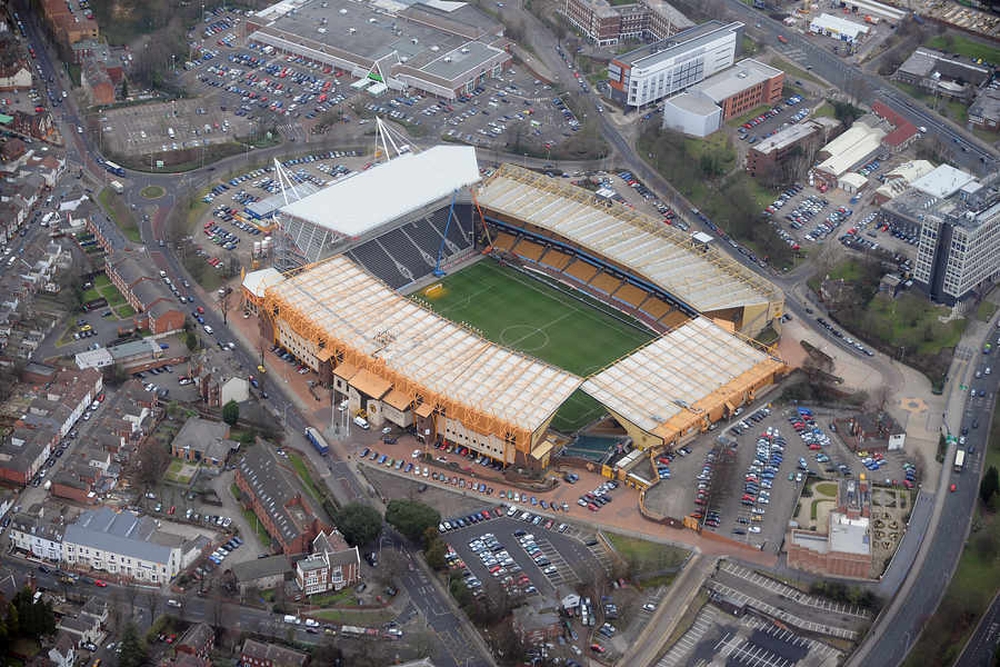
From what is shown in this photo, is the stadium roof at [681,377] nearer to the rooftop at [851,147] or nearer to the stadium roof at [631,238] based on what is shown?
the stadium roof at [631,238]

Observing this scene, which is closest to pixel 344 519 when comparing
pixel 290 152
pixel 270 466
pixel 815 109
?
pixel 270 466

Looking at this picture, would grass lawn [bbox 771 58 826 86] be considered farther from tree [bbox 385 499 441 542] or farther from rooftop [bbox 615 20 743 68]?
tree [bbox 385 499 441 542]

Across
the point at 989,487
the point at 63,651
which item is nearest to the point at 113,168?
the point at 63,651

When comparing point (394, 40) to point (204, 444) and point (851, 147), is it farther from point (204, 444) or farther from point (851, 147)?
point (204, 444)

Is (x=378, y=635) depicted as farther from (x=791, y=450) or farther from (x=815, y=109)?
(x=815, y=109)

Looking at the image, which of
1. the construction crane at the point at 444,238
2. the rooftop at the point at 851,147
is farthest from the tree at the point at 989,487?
the construction crane at the point at 444,238

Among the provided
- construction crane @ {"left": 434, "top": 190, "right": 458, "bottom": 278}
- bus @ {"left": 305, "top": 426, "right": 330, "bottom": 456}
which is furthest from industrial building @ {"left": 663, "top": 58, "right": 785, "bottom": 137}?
bus @ {"left": 305, "top": 426, "right": 330, "bottom": 456}
